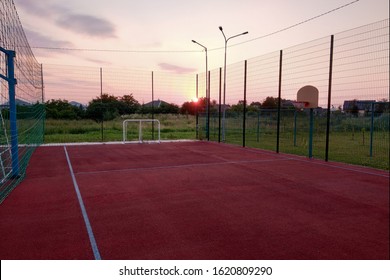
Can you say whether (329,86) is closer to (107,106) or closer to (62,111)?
(107,106)

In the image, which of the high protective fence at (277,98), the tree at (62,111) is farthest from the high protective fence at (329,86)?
the tree at (62,111)

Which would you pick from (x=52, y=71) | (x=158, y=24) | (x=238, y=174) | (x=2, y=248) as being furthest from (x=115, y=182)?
(x=52, y=71)

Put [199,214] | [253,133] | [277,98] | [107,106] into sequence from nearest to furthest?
1. [199,214]
2. [277,98]
3. [107,106]
4. [253,133]

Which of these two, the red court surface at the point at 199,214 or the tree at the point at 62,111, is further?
the tree at the point at 62,111

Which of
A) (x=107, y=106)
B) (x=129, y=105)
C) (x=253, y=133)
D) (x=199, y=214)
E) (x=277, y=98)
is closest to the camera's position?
(x=199, y=214)

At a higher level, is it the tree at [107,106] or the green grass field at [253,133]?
the tree at [107,106]

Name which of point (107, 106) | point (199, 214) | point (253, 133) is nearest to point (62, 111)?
point (107, 106)

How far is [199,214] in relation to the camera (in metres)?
4.20

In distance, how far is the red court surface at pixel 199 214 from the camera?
307 cm

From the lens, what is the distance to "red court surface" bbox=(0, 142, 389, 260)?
307cm

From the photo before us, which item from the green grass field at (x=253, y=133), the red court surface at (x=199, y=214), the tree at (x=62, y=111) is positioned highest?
the tree at (x=62, y=111)

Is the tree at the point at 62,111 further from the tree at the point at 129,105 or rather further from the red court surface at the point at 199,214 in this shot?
the red court surface at the point at 199,214

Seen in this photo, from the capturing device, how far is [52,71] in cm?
1497

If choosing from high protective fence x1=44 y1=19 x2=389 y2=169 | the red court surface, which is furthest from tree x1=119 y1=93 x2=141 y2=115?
the red court surface
